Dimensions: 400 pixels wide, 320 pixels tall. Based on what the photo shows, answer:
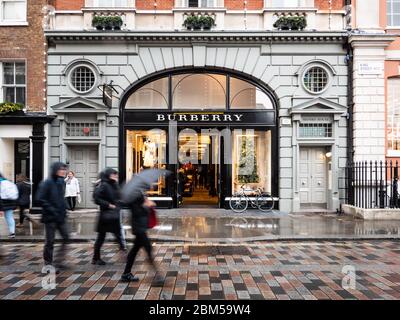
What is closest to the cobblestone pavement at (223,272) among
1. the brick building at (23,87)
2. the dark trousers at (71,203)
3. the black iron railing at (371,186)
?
the black iron railing at (371,186)

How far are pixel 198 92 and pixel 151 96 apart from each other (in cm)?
200

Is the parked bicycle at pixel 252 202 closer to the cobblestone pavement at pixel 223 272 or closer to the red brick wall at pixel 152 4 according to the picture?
the cobblestone pavement at pixel 223 272

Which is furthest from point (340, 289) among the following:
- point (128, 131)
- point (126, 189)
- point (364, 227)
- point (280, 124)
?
point (128, 131)

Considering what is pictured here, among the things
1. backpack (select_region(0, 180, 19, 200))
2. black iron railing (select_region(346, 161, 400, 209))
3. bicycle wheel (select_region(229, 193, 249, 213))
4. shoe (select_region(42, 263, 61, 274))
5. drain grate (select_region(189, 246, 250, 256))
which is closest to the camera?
shoe (select_region(42, 263, 61, 274))

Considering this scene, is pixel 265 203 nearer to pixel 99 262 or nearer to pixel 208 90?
pixel 208 90

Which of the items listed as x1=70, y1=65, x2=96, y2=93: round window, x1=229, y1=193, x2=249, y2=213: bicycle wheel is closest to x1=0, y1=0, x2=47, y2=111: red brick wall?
x1=70, y1=65, x2=96, y2=93: round window

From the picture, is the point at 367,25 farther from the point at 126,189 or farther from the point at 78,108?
the point at 126,189

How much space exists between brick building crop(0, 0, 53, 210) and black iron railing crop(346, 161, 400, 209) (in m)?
12.3

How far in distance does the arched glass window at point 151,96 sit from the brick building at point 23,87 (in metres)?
3.44

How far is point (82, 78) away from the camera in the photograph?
16.3 meters

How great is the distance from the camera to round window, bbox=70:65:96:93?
1630 centimetres

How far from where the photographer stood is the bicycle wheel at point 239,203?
16047 mm

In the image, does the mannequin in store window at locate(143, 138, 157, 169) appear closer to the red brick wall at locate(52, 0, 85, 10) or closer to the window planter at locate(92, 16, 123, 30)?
the window planter at locate(92, 16, 123, 30)

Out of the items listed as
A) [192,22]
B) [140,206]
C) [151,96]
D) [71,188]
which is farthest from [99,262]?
[192,22]
